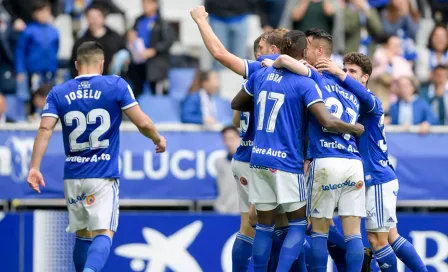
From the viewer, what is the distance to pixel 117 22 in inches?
725

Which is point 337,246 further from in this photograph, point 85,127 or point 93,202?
point 85,127

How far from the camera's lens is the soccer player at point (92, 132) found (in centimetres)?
1039

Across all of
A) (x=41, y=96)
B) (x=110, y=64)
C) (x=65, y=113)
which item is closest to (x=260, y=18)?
(x=110, y=64)

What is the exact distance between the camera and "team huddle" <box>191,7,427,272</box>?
9781 mm

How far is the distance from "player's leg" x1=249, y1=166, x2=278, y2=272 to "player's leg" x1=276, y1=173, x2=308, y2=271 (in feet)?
0.39

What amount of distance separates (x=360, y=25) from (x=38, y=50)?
17.2 feet

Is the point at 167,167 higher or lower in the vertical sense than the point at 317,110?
lower

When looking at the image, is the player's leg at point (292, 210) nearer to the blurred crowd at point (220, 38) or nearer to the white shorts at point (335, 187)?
the white shorts at point (335, 187)

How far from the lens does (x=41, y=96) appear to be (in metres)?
15.1

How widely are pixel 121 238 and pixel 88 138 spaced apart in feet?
8.85

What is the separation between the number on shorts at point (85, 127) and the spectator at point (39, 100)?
4.69 metres

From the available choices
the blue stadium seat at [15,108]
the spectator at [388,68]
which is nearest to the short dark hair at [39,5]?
the blue stadium seat at [15,108]

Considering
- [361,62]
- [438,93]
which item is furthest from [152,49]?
[361,62]

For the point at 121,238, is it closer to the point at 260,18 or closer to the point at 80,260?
the point at 80,260
